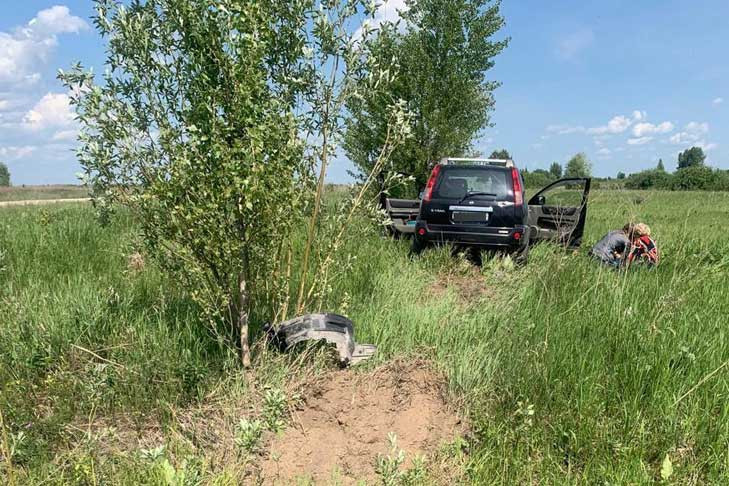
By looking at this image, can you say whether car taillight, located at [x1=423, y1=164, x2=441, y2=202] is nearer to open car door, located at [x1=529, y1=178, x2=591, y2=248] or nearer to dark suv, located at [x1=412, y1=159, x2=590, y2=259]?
dark suv, located at [x1=412, y1=159, x2=590, y2=259]

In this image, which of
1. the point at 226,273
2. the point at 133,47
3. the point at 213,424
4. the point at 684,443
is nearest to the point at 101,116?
the point at 133,47

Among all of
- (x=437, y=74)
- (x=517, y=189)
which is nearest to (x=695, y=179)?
(x=437, y=74)

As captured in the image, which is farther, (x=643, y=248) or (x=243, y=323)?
(x=643, y=248)

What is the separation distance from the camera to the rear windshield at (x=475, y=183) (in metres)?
7.54

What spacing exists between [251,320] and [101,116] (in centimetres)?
186

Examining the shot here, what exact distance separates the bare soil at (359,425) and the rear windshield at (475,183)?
4.65m

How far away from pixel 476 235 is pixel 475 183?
0.87 meters

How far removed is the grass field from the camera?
2.74 m

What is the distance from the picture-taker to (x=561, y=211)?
847cm

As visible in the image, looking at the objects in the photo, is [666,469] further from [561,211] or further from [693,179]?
[693,179]

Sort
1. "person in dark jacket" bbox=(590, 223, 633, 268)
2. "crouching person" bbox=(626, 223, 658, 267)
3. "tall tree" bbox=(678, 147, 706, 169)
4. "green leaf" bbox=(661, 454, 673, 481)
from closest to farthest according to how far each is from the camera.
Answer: "green leaf" bbox=(661, 454, 673, 481), "crouching person" bbox=(626, 223, 658, 267), "person in dark jacket" bbox=(590, 223, 633, 268), "tall tree" bbox=(678, 147, 706, 169)

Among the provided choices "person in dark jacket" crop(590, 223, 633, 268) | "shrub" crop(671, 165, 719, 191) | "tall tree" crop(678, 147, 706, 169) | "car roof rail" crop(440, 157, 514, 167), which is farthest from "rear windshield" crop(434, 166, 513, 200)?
"tall tree" crop(678, 147, 706, 169)

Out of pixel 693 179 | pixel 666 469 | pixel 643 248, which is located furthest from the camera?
pixel 693 179

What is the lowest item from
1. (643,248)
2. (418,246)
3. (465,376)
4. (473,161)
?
(465,376)
